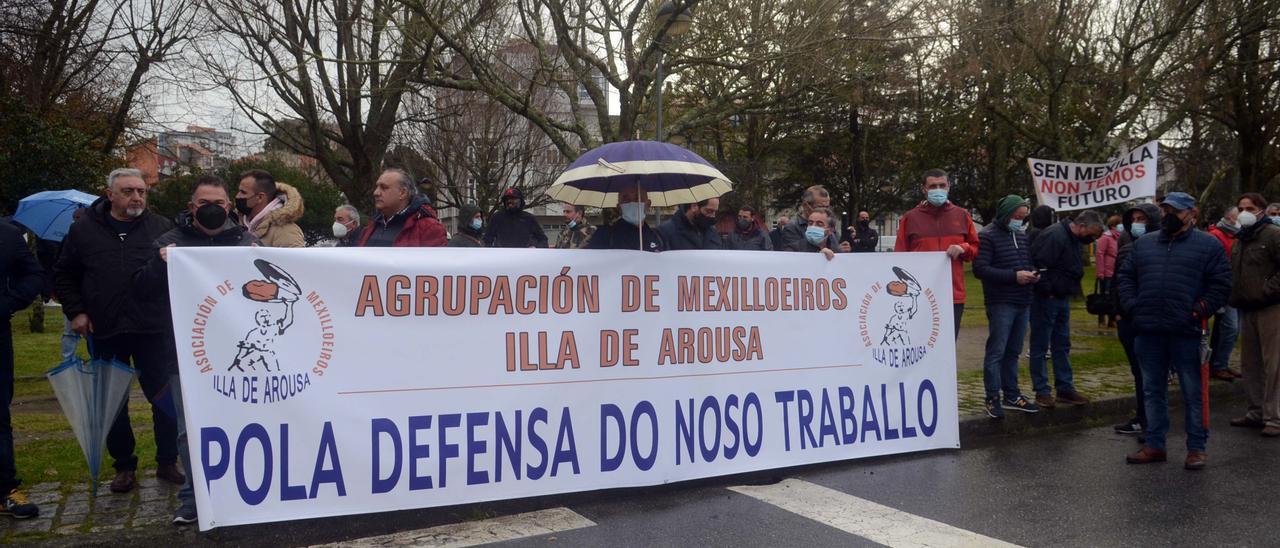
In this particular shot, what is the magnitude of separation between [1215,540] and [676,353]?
287 centimetres

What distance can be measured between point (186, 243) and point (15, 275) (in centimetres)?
103

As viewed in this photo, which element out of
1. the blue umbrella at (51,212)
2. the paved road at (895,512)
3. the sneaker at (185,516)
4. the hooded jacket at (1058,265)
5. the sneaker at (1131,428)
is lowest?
the paved road at (895,512)

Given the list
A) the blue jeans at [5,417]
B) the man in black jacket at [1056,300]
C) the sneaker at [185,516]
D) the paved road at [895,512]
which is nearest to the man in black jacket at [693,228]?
the paved road at [895,512]

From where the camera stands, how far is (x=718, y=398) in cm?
598

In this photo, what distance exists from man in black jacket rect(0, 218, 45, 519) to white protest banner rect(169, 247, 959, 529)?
115 cm

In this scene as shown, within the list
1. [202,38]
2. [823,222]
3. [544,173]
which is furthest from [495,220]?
[544,173]

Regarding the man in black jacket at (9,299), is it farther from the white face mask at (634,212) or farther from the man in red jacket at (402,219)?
the white face mask at (634,212)

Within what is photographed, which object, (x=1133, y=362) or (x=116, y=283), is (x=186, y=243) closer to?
(x=116, y=283)

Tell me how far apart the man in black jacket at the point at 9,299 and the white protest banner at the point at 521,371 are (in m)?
1.15

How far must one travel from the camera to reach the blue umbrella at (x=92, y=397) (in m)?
5.01

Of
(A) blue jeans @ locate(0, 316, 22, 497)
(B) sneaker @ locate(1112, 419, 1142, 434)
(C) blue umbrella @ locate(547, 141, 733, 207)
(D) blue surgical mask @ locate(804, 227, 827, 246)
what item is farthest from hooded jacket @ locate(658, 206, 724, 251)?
(A) blue jeans @ locate(0, 316, 22, 497)

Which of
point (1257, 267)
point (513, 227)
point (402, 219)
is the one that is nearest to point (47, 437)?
point (402, 219)

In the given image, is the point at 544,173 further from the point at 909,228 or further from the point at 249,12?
the point at 909,228

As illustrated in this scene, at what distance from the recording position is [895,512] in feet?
→ 17.4
